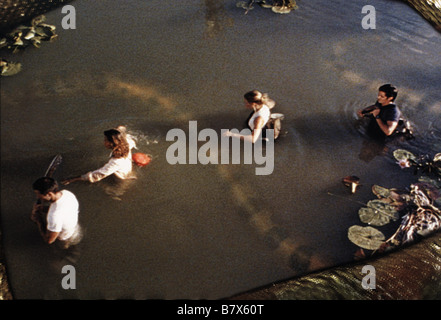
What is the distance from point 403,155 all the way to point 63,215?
5.13 m

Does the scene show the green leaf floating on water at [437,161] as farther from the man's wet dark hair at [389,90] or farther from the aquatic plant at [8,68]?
the aquatic plant at [8,68]

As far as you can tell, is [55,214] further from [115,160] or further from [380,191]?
[380,191]

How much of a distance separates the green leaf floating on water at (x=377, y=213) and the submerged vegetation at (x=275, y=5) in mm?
5215

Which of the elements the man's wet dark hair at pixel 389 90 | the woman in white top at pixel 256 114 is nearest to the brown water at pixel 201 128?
the woman in white top at pixel 256 114

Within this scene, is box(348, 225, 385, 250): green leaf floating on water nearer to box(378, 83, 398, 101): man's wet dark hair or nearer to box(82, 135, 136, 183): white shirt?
box(378, 83, 398, 101): man's wet dark hair

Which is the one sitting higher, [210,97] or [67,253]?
[210,97]

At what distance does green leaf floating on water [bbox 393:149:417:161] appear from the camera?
5871mm

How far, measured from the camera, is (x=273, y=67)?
Answer: 284 inches

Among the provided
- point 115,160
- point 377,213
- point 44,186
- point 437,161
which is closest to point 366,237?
point 377,213

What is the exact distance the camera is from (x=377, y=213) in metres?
5.16

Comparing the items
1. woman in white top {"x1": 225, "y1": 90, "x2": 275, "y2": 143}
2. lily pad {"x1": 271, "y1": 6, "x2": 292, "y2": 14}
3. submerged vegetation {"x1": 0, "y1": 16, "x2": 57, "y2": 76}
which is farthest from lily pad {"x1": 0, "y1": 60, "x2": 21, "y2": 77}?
A: lily pad {"x1": 271, "y1": 6, "x2": 292, "y2": 14}

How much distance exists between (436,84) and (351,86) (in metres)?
1.70

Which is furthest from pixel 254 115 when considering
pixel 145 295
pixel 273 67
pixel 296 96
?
pixel 145 295

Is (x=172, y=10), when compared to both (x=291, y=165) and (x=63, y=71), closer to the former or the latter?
(x=63, y=71)
